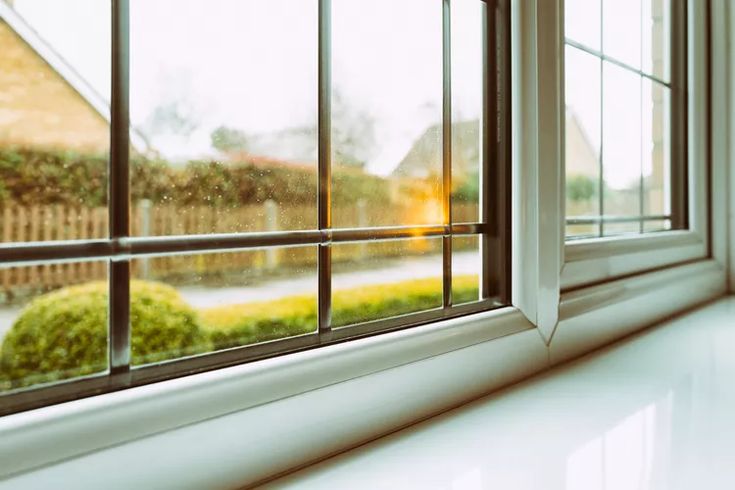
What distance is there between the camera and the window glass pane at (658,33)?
192 cm

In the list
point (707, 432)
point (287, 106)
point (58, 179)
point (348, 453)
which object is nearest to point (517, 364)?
point (707, 432)

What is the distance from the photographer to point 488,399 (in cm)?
83


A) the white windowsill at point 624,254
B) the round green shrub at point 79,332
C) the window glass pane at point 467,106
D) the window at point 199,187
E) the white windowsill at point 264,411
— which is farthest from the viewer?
the white windowsill at point 624,254

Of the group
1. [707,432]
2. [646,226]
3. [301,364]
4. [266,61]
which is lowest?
[707,432]

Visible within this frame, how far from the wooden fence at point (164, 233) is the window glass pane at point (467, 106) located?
2 cm

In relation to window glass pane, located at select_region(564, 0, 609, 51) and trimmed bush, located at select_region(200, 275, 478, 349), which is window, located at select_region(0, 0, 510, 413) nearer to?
window glass pane, located at select_region(564, 0, 609, 51)

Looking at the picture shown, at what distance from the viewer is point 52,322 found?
145 centimetres

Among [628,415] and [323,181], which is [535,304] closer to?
[628,415]

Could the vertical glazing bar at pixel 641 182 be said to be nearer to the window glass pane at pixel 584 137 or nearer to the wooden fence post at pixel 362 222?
the window glass pane at pixel 584 137

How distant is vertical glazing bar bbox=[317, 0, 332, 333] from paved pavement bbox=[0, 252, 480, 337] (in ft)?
0.10

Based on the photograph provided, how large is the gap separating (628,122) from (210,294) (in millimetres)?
1405

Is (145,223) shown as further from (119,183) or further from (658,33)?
(658,33)

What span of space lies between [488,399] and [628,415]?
0.59 feet

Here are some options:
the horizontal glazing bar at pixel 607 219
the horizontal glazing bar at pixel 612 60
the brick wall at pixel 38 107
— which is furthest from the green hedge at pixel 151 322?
the horizontal glazing bar at pixel 612 60
